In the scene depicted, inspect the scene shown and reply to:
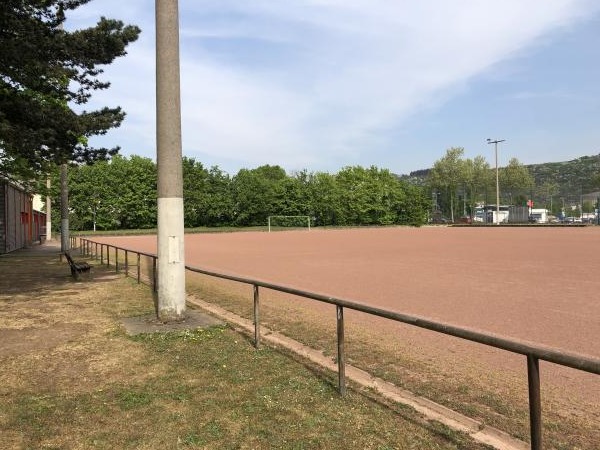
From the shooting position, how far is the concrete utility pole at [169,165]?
7.20 metres

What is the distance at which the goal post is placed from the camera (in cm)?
7400

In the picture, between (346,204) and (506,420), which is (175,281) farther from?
(346,204)

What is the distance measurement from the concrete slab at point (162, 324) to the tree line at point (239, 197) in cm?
5457

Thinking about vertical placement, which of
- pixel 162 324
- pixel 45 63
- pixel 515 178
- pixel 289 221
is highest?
pixel 515 178

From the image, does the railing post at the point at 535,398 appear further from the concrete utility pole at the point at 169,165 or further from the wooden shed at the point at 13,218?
the wooden shed at the point at 13,218

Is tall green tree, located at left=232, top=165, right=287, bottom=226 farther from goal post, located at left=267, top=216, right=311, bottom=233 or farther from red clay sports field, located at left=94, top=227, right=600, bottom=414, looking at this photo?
red clay sports field, located at left=94, top=227, right=600, bottom=414

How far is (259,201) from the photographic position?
75.0 metres

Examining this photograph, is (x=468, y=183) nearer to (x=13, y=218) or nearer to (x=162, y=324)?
(x=13, y=218)

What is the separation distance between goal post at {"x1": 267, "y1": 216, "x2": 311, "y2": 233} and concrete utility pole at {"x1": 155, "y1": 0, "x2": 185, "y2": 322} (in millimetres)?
65764

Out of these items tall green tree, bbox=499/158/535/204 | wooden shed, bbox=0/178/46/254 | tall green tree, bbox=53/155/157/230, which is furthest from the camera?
tall green tree, bbox=499/158/535/204

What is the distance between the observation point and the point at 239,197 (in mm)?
74750

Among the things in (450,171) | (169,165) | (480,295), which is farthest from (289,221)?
(169,165)

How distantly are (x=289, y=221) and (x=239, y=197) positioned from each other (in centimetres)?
814

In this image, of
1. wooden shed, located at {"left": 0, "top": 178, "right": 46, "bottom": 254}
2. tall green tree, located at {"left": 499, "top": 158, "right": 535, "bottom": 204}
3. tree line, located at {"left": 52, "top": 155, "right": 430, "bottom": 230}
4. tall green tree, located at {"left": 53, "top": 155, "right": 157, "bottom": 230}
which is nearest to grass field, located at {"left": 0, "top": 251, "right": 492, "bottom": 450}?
wooden shed, located at {"left": 0, "top": 178, "right": 46, "bottom": 254}
